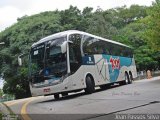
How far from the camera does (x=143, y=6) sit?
77000 mm

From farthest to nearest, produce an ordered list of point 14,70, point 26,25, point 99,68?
point 26,25
point 14,70
point 99,68

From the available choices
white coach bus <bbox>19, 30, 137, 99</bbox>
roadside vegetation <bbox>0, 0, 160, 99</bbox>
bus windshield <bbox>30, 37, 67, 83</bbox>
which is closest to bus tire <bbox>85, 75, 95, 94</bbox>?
white coach bus <bbox>19, 30, 137, 99</bbox>

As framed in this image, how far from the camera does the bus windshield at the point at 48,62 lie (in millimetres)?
17281

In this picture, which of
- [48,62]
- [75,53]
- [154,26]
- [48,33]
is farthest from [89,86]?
[48,33]

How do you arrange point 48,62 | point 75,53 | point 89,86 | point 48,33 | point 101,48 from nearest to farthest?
point 48,62, point 75,53, point 89,86, point 101,48, point 48,33

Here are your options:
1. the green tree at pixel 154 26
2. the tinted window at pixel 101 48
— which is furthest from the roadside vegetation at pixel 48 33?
the tinted window at pixel 101 48

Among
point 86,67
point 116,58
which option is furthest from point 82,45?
point 116,58

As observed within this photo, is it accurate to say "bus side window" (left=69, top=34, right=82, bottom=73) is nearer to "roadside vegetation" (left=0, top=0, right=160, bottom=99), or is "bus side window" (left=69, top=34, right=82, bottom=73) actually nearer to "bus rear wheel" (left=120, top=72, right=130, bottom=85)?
"bus rear wheel" (left=120, top=72, right=130, bottom=85)

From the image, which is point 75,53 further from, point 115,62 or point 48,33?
point 48,33

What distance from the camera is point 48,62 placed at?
17.5 meters

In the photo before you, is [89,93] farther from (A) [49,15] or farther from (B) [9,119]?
(A) [49,15]

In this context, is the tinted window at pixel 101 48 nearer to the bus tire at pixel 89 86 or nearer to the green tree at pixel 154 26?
the bus tire at pixel 89 86

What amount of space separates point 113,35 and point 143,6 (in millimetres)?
24452

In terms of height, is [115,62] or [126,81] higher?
[115,62]
